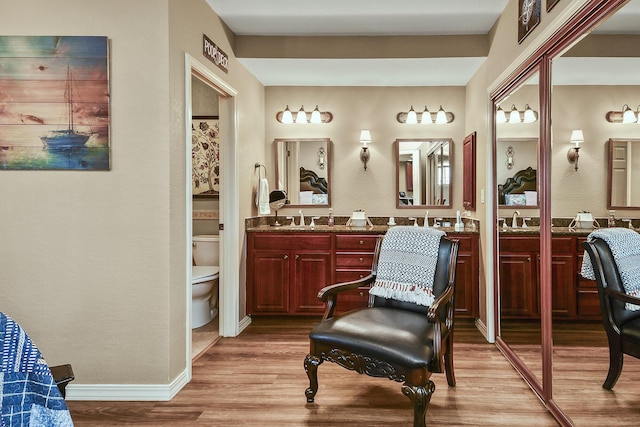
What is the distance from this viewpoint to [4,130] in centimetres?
223

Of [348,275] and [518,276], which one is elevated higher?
[518,276]

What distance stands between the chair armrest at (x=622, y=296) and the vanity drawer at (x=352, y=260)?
6.88 ft

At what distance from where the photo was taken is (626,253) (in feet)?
5.20

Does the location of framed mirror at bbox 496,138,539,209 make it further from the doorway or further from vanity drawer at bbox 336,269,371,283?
the doorway

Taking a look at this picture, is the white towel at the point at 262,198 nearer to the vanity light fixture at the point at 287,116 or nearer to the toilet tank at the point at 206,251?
the toilet tank at the point at 206,251

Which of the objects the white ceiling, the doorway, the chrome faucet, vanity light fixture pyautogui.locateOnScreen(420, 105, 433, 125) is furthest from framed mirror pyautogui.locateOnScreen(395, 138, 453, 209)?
the doorway

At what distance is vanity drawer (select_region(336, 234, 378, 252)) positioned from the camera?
360 centimetres

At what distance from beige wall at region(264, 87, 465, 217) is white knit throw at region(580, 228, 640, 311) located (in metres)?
2.56

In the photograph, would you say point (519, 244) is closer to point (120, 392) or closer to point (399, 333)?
point (399, 333)

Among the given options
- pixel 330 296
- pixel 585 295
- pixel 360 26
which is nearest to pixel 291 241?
pixel 330 296

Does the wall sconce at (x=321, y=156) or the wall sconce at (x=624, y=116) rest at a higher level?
the wall sconce at (x=321, y=156)

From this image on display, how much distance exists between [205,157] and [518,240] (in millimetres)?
3142

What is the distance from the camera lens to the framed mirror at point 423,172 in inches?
164

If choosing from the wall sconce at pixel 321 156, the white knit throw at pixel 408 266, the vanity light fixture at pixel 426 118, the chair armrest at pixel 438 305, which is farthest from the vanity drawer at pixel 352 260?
the vanity light fixture at pixel 426 118
